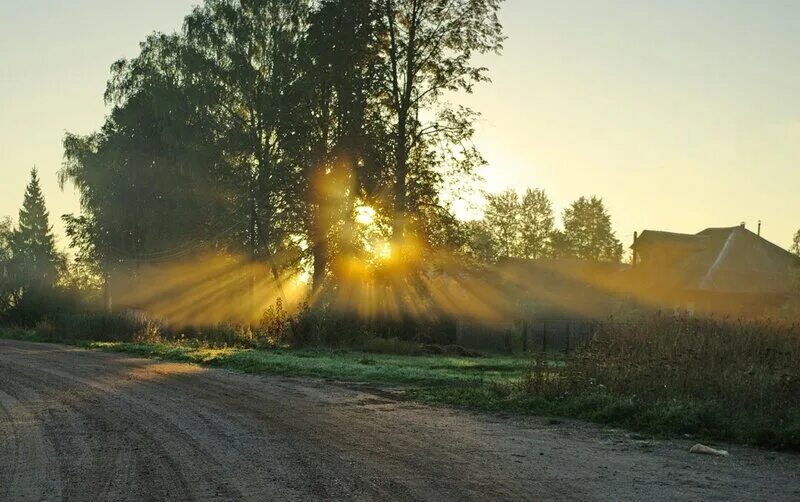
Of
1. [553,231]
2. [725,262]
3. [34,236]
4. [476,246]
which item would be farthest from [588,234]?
[34,236]

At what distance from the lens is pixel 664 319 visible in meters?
15.5

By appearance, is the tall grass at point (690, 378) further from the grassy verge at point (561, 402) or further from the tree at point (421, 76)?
the tree at point (421, 76)

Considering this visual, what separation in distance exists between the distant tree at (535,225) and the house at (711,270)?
101 feet

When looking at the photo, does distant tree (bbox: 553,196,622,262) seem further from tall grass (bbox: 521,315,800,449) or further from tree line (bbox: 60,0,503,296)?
tall grass (bbox: 521,315,800,449)

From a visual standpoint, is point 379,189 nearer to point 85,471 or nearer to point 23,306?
point 23,306

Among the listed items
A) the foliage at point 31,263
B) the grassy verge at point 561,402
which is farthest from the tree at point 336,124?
the foliage at point 31,263

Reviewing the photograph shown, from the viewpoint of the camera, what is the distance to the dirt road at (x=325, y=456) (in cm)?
738

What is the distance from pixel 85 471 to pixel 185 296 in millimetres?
39878

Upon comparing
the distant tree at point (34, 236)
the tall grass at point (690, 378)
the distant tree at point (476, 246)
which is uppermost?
the distant tree at point (34, 236)

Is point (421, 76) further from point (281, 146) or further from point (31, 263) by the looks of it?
point (31, 263)

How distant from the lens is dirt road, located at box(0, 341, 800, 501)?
24.2 ft

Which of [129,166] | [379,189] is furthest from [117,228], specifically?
[379,189]

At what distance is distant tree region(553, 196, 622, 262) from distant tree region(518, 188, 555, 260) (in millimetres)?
1374

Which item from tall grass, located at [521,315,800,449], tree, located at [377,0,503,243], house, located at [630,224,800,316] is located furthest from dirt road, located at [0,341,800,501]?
house, located at [630,224,800,316]
